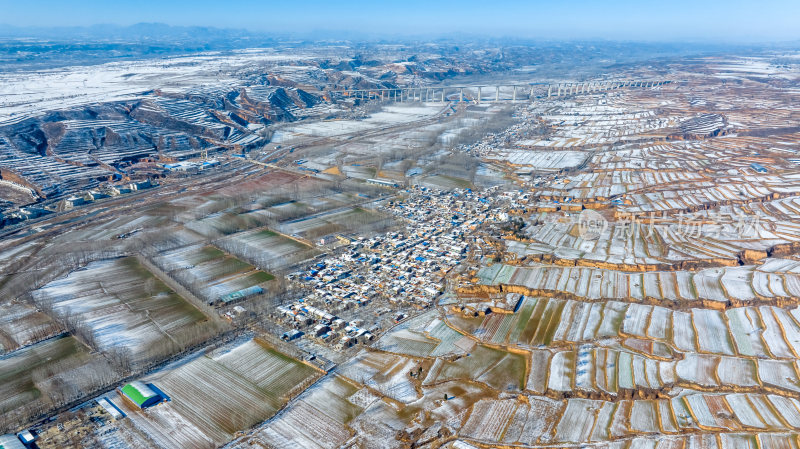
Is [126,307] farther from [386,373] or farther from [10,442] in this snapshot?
[386,373]

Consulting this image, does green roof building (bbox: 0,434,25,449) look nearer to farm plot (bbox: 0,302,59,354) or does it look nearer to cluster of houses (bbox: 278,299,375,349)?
farm plot (bbox: 0,302,59,354)

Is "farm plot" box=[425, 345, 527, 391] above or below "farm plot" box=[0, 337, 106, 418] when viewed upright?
above

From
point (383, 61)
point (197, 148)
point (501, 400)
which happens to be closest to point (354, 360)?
point (501, 400)

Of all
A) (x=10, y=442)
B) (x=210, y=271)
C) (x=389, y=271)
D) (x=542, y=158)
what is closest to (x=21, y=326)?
(x=10, y=442)

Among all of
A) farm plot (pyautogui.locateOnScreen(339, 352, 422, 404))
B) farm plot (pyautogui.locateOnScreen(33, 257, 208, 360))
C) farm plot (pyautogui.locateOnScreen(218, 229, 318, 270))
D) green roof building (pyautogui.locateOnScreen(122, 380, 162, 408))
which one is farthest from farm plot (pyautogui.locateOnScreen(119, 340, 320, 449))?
farm plot (pyautogui.locateOnScreen(218, 229, 318, 270))

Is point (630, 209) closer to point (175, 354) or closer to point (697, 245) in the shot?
point (697, 245)

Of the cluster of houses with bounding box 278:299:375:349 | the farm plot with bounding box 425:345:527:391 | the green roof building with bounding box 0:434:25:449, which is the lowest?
the green roof building with bounding box 0:434:25:449
